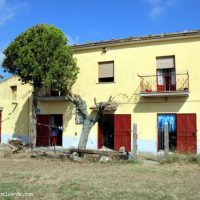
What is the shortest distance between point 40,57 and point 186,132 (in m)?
8.94

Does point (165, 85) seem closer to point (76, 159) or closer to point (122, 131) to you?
point (122, 131)

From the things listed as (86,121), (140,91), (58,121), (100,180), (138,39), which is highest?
(138,39)

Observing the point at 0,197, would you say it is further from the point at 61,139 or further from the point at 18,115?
the point at 18,115

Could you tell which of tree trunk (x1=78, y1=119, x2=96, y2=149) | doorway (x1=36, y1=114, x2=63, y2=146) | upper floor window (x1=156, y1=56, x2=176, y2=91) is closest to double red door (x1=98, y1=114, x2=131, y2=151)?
upper floor window (x1=156, y1=56, x2=176, y2=91)

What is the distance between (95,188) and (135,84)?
12.6 meters

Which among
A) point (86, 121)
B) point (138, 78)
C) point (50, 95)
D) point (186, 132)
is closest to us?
point (86, 121)

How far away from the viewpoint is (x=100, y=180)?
37.1ft

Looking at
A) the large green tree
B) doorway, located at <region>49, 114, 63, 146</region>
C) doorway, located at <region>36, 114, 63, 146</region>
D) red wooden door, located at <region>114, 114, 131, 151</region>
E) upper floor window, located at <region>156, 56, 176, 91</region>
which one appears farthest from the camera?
doorway, located at <region>36, 114, 63, 146</region>

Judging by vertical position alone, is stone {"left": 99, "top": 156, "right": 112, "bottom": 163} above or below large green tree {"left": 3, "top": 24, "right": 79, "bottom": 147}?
below

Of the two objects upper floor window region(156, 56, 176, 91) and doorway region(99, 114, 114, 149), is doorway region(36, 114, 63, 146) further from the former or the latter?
upper floor window region(156, 56, 176, 91)

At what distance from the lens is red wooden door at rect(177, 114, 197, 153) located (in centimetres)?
2042

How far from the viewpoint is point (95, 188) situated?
1002 centimetres

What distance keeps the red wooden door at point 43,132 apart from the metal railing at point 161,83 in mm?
7189

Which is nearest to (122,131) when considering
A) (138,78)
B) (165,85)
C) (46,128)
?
(138,78)
